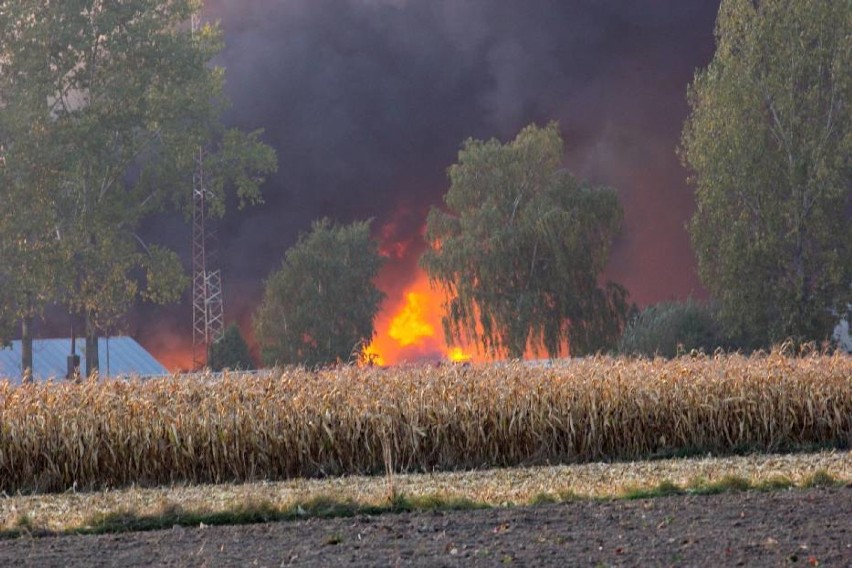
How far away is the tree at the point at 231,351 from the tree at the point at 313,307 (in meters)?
3.74

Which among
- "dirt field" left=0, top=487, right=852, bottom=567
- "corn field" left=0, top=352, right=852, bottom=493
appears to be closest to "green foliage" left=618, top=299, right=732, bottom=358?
"corn field" left=0, top=352, right=852, bottom=493

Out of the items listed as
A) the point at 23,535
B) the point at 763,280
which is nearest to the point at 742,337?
the point at 763,280

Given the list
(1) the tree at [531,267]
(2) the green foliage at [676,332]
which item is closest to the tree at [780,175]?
(2) the green foliage at [676,332]

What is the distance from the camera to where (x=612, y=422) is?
13.9 meters

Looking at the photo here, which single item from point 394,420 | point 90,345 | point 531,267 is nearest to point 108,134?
point 90,345

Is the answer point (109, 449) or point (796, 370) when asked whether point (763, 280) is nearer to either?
point (796, 370)

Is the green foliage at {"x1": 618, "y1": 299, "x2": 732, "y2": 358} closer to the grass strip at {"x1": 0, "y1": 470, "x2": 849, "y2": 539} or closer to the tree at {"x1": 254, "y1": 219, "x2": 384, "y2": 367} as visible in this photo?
the tree at {"x1": 254, "y1": 219, "x2": 384, "y2": 367}

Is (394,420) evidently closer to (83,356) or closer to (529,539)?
(529,539)

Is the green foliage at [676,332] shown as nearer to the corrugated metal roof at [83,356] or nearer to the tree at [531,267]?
the tree at [531,267]

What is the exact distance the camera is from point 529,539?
753 centimetres

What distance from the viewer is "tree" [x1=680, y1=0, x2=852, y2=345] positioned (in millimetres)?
34062

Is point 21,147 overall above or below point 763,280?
above

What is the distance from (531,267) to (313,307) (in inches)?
521

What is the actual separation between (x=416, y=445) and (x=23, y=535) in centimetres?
530
